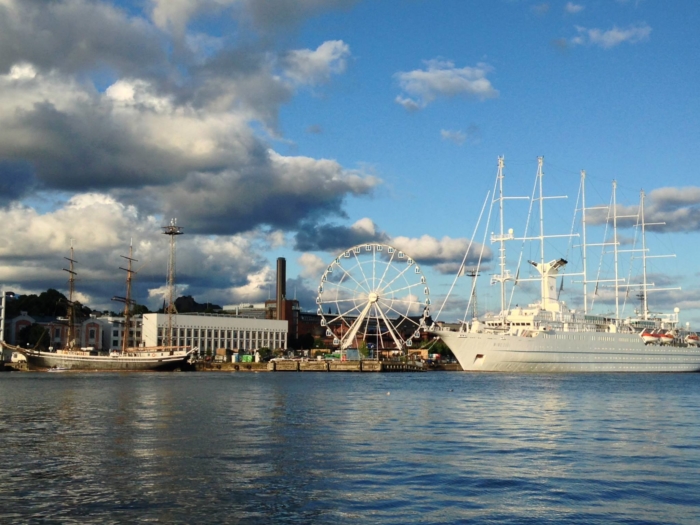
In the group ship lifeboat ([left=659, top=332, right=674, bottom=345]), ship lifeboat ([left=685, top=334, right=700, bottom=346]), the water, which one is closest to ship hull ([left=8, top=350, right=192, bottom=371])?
ship lifeboat ([left=659, top=332, right=674, bottom=345])

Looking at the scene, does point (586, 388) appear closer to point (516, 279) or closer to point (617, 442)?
point (617, 442)

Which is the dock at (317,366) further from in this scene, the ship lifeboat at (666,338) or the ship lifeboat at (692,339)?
the ship lifeboat at (692,339)

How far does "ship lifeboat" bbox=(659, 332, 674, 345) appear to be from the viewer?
143 m

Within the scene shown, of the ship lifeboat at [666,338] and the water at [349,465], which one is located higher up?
the ship lifeboat at [666,338]

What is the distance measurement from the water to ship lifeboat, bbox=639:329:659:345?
8979 centimetres

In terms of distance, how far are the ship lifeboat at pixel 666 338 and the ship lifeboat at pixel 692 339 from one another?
8.70 metres

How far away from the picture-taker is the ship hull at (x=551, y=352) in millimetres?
119750

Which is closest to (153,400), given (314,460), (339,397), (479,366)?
(339,397)

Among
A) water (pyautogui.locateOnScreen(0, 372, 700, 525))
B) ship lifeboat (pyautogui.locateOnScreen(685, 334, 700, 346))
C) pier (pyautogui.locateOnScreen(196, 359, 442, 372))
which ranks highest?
ship lifeboat (pyautogui.locateOnScreen(685, 334, 700, 346))

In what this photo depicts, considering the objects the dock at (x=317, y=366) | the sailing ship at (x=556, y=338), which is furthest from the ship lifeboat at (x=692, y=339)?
the dock at (x=317, y=366)

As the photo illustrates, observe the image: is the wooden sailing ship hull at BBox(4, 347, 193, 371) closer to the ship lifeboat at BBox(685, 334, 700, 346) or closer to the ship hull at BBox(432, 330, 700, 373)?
the ship hull at BBox(432, 330, 700, 373)

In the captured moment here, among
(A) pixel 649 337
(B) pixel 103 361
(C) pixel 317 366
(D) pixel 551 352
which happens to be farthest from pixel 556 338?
(B) pixel 103 361

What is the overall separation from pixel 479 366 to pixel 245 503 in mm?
102038

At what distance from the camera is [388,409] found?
174ft
